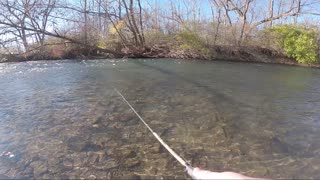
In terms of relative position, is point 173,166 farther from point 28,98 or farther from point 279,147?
point 28,98

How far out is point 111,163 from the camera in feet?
16.8

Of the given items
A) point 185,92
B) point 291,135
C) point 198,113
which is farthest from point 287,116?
point 185,92

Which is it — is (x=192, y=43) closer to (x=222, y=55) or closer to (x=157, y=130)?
(x=222, y=55)

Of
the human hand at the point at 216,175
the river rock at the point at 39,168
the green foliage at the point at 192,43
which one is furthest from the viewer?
the green foliage at the point at 192,43

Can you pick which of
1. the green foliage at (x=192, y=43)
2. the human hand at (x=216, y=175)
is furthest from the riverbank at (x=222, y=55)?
the human hand at (x=216, y=175)

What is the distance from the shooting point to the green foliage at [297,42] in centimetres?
2175

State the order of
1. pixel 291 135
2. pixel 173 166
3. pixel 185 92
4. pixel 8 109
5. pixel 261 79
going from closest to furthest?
1. pixel 173 166
2. pixel 291 135
3. pixel 8 109
4. pixel 185 92
5. pixel 261 79

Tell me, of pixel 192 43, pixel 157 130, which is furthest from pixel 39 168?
pixel 192 43

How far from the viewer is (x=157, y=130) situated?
6684 mm

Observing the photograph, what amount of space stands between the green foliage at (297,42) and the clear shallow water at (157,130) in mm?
10914

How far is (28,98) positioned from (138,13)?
16547mm

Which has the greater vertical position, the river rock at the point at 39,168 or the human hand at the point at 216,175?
the human hand at the point at 216,175

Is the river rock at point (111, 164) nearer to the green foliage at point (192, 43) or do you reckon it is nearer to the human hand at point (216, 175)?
the human hand at point (216, 175)

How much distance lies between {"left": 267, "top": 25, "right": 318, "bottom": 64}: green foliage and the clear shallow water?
10.9 metres
